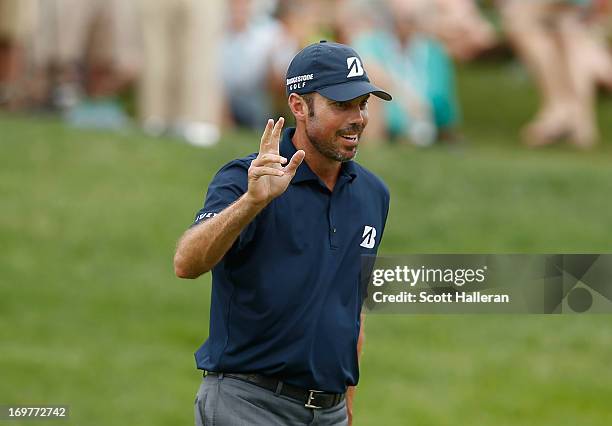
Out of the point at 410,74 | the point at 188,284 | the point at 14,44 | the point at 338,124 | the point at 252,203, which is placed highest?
the point at 410,74

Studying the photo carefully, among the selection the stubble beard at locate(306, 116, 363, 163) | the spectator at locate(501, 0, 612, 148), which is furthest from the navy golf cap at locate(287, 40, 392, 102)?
the spectator at locate(501, 0, 612, 148)

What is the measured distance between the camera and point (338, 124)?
233 inches

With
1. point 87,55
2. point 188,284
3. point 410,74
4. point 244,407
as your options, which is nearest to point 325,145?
point 244,407

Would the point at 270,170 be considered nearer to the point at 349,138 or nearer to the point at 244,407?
the point at 349,138

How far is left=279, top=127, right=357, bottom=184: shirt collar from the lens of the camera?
6027 mm

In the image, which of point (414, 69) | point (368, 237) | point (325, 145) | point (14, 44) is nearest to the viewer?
point (325, 145)

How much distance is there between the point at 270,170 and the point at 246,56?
9.74 metres

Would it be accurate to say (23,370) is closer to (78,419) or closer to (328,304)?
(78,419)

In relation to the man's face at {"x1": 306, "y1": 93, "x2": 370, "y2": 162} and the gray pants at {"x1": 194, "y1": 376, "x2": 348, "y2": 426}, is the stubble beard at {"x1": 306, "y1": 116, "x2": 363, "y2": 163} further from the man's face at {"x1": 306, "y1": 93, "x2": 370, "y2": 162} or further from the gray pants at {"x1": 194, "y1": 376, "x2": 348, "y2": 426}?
the gray pants at {"x1": 194, "y1": 376, "x2": 348, "y2": 426}

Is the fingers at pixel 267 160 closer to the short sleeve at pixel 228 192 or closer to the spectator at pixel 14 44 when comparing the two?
the short sleeve at pixel 228 192

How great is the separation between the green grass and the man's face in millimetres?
5273

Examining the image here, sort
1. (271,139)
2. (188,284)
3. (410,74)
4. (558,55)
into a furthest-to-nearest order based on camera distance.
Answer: (558,55)
(410,74)
(188,284)
(271,139)

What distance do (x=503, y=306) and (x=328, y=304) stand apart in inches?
47.0

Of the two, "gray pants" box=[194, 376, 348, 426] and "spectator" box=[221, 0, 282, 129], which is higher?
"spectator" box=[221, 0, 282, 129]
